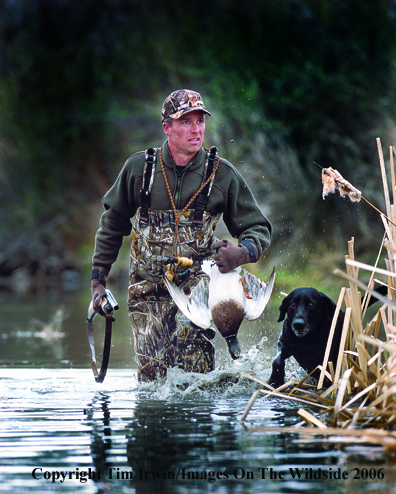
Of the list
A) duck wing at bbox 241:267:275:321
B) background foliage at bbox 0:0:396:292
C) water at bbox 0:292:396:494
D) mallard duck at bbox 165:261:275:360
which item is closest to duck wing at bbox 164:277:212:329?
mallard duck at bbox 165:261:275:360

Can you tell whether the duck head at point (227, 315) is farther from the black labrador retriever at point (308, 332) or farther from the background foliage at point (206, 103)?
the background foliage at point (206, 103)

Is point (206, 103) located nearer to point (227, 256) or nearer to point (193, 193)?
point (193, 193)

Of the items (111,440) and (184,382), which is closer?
(111,440)

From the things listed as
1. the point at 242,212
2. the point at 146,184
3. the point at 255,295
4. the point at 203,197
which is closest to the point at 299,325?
the point at 255,295

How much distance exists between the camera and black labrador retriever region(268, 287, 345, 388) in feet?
16.9

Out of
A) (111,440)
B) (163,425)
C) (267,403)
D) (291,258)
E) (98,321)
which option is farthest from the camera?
(291,258)

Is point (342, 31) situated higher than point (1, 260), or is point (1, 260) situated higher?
point (342, 31)

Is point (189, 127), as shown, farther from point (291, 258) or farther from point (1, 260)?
point (1, 260)

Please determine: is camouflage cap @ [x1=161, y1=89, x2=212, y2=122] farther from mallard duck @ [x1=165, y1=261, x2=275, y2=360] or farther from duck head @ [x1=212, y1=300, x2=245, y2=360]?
duck head @ [x1=212, y1=300, x2=245, y2=360]

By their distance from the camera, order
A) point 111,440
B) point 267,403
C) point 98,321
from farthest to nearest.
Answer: point 98,321 → point 267,403 → point 111,440

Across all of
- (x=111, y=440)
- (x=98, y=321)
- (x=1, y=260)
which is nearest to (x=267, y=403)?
(x=111, y=440)

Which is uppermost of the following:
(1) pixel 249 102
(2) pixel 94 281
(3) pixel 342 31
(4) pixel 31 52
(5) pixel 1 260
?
(4) pixel 31 52

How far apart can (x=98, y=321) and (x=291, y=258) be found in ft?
12.2

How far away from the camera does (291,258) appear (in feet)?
46.4
